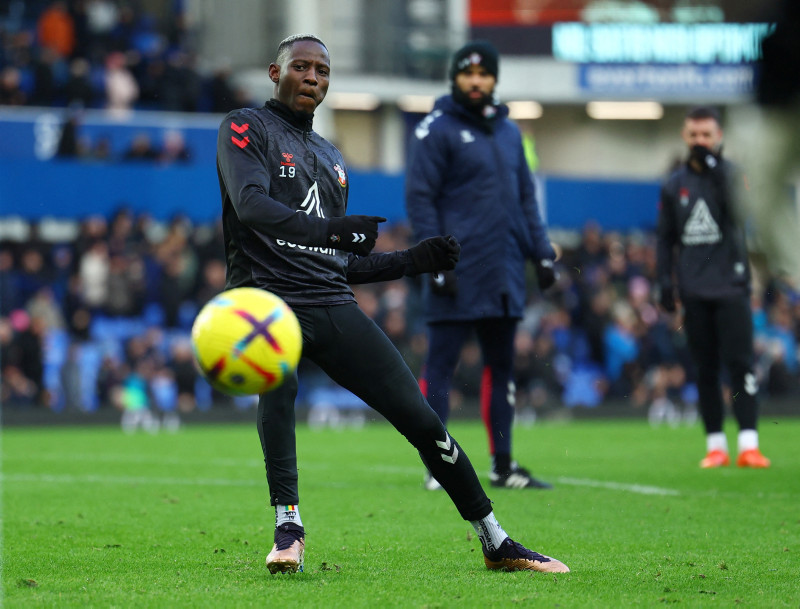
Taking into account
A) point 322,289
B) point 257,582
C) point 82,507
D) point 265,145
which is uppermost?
point 265,145

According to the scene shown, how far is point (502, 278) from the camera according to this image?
872 cm

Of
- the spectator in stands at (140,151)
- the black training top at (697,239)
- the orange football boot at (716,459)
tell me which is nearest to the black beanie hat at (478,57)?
the black training top at (697,239)

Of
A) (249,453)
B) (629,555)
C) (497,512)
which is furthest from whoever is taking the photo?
(249,453)

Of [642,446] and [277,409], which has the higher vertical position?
[277,409]

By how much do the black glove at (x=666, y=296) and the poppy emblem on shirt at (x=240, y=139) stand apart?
5478 mm

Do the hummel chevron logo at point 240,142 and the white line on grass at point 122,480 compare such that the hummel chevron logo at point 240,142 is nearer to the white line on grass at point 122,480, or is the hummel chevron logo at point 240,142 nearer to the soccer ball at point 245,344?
the soccer ball at point 245,344

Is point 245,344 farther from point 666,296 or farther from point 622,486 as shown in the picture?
point 666,296

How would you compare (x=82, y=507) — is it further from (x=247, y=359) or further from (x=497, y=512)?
(x=247, y=359)

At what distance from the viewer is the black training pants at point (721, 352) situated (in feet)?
33.4

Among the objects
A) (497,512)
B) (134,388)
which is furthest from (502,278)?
(134,388)

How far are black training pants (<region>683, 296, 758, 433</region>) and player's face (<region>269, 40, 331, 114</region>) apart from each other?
17.8 feet

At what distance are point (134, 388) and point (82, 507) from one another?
10628mm

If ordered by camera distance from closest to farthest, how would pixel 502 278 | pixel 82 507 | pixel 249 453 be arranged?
1. pixel 82 507
2. pixel 502 278
3. pixel 249 453

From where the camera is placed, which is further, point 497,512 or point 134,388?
point 134,388
